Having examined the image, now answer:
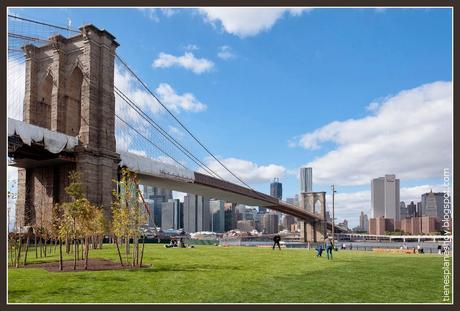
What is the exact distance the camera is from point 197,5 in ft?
48.0

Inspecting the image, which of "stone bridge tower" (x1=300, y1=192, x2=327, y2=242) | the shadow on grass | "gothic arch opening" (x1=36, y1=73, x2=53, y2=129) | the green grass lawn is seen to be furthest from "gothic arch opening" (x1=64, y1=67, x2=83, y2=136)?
"stone bridge tower" (x1=300, y1=192, x2=327, y2=242)

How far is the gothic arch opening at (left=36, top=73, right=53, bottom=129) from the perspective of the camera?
49125mm

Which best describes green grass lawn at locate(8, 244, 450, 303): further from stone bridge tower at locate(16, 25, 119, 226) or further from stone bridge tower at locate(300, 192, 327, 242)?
stone bridge tower at locate(300, 192, 327, 242)

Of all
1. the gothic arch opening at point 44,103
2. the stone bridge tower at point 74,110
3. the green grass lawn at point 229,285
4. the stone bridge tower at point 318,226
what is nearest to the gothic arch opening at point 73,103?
the stone bridge tower at point 74,110

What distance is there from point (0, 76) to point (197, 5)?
715 cm

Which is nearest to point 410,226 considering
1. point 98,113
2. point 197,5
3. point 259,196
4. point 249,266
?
point 259,196

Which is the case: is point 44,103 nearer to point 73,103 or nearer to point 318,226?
point 73,103

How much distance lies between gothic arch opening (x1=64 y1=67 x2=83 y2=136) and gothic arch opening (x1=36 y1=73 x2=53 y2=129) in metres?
2.81

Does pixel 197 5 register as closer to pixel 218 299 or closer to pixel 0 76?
pixel 0 76

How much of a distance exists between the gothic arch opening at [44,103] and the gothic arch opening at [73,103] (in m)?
2.81

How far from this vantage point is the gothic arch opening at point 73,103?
4750cm

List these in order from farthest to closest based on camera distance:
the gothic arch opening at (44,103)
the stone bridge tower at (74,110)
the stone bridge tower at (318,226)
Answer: the stone bridge tower at (318,226) < the gothic arch opening at (44,103) < the stone bridge tower at (74,110)

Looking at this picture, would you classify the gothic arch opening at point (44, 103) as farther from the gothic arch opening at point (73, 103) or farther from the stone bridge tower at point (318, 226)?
the stone bridge tower at point (318, 226)

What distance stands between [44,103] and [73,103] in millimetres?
3850
